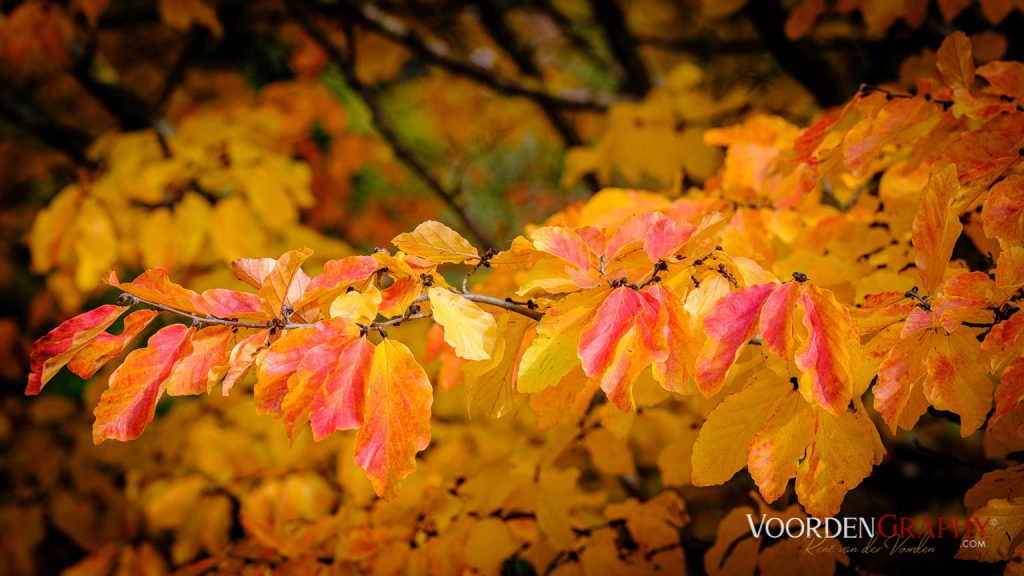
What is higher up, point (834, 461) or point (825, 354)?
point (825, 354)

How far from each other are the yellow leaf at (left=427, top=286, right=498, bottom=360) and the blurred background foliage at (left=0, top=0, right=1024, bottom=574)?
1.36 feet

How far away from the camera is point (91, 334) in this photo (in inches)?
24.0

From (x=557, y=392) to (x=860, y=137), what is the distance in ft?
1.66

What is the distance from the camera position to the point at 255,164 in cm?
174

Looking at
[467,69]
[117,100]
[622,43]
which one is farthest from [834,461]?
[117,100]

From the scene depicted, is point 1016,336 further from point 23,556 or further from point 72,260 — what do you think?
point 23,556

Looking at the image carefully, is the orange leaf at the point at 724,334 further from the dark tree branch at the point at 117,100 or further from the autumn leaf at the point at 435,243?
the dark tree branch at the point at 117,100

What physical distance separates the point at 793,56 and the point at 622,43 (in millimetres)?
877

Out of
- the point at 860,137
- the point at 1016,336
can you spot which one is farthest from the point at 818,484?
the point at 860,137

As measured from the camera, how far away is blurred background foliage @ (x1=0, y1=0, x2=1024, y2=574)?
1.53 metres

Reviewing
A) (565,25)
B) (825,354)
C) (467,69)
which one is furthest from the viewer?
(565,25)

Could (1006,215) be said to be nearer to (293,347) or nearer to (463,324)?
(463,324)

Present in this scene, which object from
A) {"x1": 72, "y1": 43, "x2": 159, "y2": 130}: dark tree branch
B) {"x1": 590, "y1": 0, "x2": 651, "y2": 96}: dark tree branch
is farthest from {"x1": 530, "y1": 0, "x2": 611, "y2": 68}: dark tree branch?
{"x1": 72, "y1": 43, "x2": 159, "y2": 130}: dark tree branch

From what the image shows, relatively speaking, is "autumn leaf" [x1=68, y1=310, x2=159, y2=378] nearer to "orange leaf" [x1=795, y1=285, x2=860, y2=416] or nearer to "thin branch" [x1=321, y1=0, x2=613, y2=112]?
"orange leaf" [x1=795, y1=285, x2=860, y2=416]
